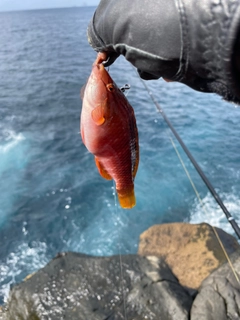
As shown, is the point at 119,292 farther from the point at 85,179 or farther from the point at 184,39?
the point at 85,179

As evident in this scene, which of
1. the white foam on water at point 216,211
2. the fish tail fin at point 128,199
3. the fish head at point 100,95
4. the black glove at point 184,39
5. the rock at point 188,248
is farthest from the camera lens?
the white foam on water at point 216,211

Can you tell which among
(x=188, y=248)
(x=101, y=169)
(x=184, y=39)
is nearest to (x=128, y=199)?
(x=101, y=169)

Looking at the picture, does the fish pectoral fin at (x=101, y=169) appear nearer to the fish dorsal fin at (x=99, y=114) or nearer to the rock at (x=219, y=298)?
the fish dorsal fin at (x=99, y=114)

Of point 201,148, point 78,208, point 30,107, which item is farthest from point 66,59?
point 78,208

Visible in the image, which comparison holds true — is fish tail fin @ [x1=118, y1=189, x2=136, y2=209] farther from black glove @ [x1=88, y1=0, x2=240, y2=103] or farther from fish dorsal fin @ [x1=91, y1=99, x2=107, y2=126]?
black glove @ [x1=88, y1=0, x2=240, y2=103]

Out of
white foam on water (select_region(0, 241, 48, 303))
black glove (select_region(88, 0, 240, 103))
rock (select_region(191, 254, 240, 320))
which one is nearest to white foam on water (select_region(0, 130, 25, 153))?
white foam on water (select_region(0, 241, 48, 303))

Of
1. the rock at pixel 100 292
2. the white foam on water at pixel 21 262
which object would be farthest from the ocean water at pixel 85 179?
the rock at pixel 100 292
